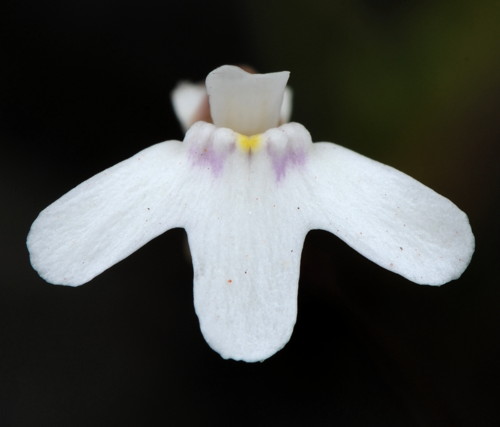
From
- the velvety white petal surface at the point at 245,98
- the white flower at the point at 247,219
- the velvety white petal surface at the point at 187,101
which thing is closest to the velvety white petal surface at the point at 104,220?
the white flower at the point at 247,219

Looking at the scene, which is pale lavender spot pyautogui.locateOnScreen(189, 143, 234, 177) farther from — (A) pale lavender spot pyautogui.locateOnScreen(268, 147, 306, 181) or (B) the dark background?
(B) the dark background

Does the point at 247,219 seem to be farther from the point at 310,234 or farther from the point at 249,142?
the point at 310,234

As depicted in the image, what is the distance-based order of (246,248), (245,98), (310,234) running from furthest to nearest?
(310,234) < (245,98) < (246,248)

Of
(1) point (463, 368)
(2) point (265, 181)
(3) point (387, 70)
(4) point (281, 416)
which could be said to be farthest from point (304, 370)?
(3) point (387, 70)

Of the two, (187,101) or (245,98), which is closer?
(245,98)

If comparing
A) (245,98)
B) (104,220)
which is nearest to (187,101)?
(245,98)

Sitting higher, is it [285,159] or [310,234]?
[285,159]

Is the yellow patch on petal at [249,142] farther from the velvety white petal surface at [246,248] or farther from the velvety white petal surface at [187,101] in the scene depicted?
the velvety white petal surface at [187,101]
